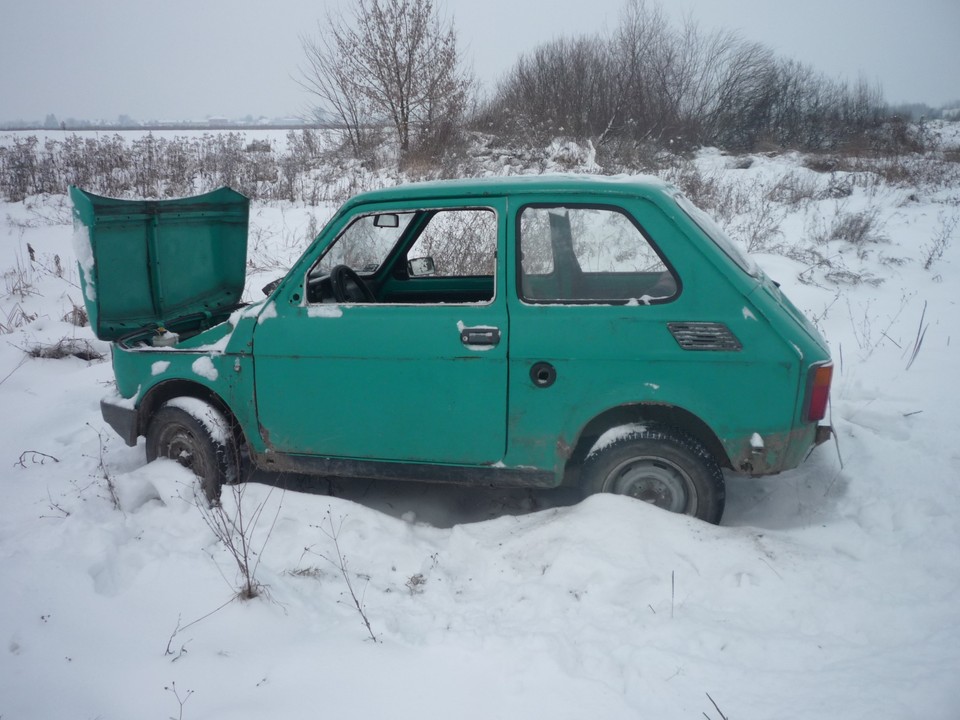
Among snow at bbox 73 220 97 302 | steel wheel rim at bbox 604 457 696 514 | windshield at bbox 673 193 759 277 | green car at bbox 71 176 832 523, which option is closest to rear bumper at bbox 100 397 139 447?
green car at bbox 71 176 832 523

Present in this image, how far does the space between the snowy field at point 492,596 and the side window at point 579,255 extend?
1060 mm

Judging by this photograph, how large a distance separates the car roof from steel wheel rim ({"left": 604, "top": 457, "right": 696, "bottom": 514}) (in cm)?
133

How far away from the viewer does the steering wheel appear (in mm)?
3760

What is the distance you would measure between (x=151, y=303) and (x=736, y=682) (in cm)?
375

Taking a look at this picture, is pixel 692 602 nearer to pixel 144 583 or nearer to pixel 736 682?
pixel 736 682

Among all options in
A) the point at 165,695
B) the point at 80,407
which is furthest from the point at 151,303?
the point at 165,695

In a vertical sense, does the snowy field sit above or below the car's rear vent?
below

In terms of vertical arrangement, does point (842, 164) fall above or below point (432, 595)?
above

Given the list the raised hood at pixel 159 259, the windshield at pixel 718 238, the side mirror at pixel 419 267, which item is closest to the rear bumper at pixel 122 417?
the raised hood at pixel 159 259

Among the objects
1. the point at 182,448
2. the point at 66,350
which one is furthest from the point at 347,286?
the point at 66,350

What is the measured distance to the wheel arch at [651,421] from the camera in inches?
123

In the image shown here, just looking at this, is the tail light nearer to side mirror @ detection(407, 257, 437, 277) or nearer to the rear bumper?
side mirror @ detection(407, 257, 437, 277)

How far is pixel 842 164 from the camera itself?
16.0 meters

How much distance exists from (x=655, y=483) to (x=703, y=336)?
0.80m
